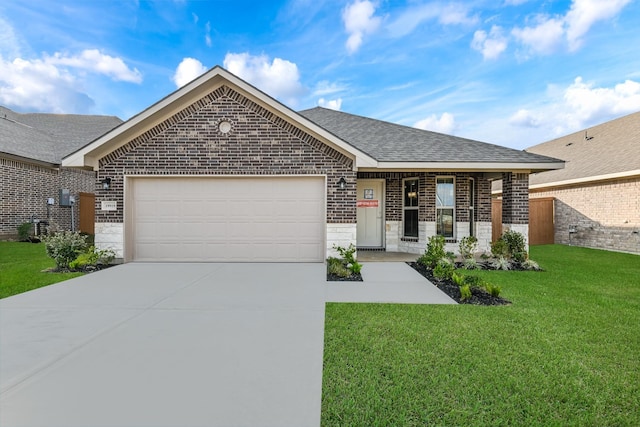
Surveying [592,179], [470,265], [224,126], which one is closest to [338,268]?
[470,265]

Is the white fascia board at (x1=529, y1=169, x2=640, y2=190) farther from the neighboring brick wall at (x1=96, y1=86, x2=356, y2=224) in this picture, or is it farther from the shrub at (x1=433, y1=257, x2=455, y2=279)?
the neighboring brick wall at (x1=96, y1=86, x2=356, y2=224)

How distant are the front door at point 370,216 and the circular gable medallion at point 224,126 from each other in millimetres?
4646

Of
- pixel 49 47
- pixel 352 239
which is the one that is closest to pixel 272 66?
pixel 49 47

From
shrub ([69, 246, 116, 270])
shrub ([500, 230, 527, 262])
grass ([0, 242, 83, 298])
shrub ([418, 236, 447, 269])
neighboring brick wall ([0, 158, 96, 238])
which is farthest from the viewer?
neighboring brick wall ([0, 158, 96, 238])

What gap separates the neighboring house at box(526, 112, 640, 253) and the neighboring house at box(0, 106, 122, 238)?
22327mm

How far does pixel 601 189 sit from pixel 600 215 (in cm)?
100

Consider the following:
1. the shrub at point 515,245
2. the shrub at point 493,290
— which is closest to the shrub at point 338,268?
the shrub at point 493,290

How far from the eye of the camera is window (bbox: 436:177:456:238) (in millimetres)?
10500

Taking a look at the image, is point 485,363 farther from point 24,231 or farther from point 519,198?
point 24,231

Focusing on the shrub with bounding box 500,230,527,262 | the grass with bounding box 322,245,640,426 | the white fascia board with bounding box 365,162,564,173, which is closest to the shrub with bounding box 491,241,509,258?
the shrub with bounding box 500,230,527,262

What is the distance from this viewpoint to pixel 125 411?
237 centimetres

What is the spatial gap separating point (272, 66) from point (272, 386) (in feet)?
53.2

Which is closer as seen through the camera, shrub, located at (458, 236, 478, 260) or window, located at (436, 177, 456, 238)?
shrub, located at (458, 236, 478, 260)

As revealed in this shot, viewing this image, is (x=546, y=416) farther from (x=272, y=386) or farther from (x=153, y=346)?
(x=153, y=346)
